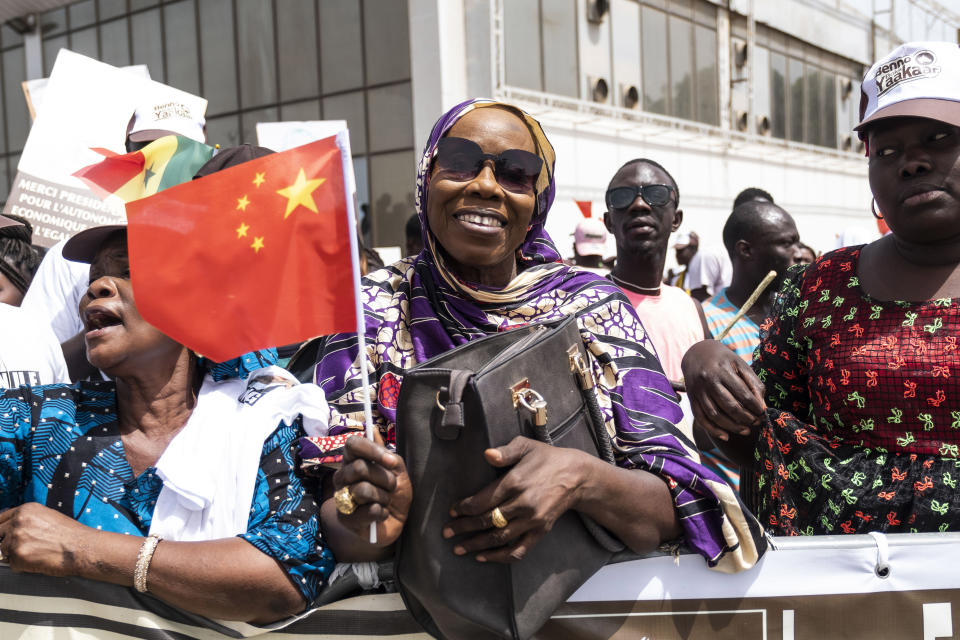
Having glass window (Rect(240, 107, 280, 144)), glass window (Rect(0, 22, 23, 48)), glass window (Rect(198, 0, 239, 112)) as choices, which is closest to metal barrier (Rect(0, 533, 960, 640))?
glass window (Rect(240, 107, 280, 144))

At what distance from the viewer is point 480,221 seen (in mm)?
2111

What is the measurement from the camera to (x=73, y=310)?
3.42m

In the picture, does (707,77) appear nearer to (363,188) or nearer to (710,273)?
(363,188)

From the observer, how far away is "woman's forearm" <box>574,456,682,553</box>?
5.60ft

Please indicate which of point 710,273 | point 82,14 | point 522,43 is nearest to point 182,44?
point 82,14

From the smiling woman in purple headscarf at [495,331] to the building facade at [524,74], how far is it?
1214 cm

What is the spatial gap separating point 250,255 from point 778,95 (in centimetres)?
2206

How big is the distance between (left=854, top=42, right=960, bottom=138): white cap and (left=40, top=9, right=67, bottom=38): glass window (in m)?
21.5

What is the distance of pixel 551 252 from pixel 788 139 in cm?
2152

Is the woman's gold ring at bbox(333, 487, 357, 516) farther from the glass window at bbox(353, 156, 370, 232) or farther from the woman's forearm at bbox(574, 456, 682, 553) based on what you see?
the glass window at bbox(353, 156, 370, 232)

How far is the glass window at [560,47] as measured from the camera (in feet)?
50.5

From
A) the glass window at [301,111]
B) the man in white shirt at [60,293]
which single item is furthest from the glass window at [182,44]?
the man in white shirt at [60,293]

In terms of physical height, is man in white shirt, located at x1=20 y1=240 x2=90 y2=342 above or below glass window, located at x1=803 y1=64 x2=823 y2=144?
below

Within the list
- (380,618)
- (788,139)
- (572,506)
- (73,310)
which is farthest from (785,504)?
(788,139)
